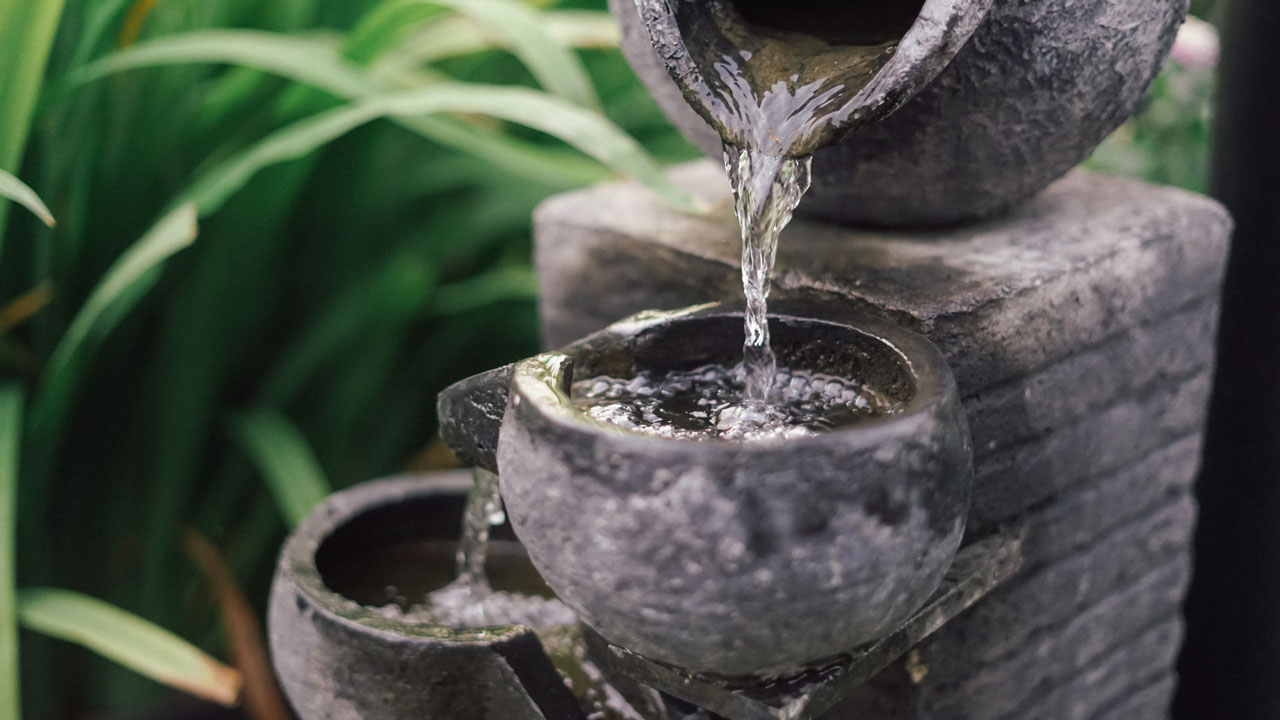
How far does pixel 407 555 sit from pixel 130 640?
1.15 feet

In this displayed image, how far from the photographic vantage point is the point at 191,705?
1858 mm

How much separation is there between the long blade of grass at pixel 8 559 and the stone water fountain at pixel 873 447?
0.36 metres

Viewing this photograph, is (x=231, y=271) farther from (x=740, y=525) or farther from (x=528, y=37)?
(x=740, y=525)

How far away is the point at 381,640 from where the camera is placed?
1112mm

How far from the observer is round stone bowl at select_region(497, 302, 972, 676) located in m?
0.80

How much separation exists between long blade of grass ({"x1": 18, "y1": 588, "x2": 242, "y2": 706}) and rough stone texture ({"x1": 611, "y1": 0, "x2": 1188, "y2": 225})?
875mm

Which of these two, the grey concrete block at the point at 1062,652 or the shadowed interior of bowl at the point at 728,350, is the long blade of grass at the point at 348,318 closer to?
the shadowed interior of bowl at the point at 728,350

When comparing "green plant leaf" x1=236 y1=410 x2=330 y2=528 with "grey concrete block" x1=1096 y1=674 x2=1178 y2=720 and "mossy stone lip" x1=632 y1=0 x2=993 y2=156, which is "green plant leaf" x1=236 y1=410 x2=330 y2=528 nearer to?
"mossy stone lip" x1=632 y1=0 x2=993 y2=156

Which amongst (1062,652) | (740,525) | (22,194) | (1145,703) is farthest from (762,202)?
(1145,703)

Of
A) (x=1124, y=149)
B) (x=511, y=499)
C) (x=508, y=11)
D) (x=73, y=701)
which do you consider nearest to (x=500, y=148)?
(x=508, y=11)

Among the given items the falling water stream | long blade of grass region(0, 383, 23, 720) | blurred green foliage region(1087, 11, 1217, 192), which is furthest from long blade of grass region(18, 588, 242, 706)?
blurred green foliage region(1087, 11, 1217, 192)

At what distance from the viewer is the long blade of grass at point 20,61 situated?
1.42m

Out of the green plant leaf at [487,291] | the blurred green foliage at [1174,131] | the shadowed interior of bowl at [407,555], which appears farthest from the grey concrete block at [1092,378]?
the blurred green foliage at [1174,131]

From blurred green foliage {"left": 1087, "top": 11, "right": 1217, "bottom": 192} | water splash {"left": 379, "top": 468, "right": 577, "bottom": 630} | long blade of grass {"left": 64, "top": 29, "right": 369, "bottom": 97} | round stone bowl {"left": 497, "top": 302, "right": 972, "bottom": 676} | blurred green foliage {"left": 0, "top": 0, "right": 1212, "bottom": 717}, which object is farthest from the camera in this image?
blurred green foliage {"left": 1087, "top": 11, "right": 1217, "bottom": 192}
